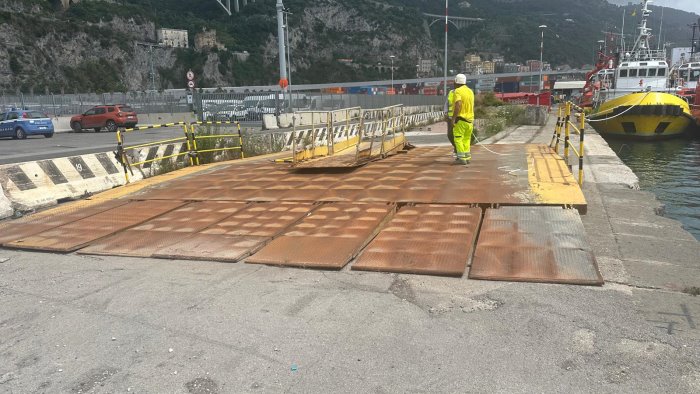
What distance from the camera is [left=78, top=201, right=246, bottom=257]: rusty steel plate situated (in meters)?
6.33

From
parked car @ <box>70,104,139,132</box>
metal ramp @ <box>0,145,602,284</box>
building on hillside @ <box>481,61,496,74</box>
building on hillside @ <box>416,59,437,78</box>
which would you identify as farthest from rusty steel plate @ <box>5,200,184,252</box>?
building on hillside @ <box>481,61,496,74</box>

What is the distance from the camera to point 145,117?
1532 inches

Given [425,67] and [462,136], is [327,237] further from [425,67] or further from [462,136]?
[425,67]

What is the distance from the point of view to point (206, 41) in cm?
13788

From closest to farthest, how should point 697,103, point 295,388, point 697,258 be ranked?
point 295,388 < point 697,258 < point 697,103

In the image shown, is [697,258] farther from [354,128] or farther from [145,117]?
[145,117]

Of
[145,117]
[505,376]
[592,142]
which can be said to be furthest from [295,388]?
[145,117]

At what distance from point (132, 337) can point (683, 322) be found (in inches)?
166

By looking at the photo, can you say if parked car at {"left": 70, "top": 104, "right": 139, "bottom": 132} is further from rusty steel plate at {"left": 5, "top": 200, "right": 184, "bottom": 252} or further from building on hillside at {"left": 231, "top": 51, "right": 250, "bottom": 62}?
building on hillside at {"left": 231, "top": 51, "right": 250, "bottom": 62}

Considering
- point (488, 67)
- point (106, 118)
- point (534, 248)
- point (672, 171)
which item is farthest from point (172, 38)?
point (534, 248)

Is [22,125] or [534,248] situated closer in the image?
[534,248]

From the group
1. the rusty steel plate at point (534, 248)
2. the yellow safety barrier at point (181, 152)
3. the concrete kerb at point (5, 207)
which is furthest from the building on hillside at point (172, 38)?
the rusty steel plate at point (534, 248)

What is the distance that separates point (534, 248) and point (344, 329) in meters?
2.51

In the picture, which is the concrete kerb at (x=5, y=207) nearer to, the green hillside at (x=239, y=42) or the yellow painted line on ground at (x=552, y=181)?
the yellow painted line on ground at (x=552, y=181)
